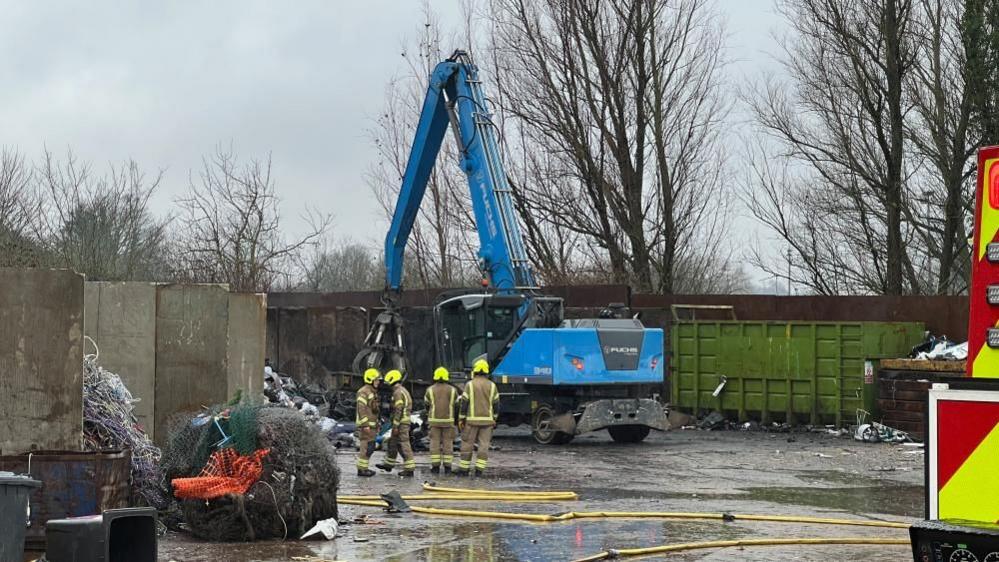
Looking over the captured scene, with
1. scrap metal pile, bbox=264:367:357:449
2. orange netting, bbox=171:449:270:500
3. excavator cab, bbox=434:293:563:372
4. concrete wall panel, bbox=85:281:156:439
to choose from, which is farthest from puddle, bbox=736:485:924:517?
scrap metal pile, bbox=264:367:357:449

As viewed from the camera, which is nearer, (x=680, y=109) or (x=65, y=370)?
(x=65, y=370)

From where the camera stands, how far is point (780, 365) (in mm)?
24719

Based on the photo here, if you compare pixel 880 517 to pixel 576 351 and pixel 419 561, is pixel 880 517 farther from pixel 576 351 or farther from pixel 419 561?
pixel 576 351

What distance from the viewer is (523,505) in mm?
14008

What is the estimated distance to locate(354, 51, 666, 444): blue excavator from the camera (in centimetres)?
2112

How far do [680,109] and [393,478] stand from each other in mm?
19633

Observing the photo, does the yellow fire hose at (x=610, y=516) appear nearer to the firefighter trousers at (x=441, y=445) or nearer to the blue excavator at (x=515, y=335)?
the firefighter trousers at (x=441, y=445)

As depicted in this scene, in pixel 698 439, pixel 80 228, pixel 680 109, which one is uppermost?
pixel 680 109

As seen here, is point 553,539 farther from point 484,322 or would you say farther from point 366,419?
point 484,322

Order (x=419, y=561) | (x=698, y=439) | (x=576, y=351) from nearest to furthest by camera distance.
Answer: (x=419, y=561) → (x=576, y=351) → (x=698, y=439)

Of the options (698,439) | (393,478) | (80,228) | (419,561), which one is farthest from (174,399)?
(80,228)

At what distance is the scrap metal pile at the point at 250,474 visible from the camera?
1156cm

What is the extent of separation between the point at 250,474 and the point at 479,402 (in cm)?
594

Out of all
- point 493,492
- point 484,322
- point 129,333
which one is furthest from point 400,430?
point 484,322
